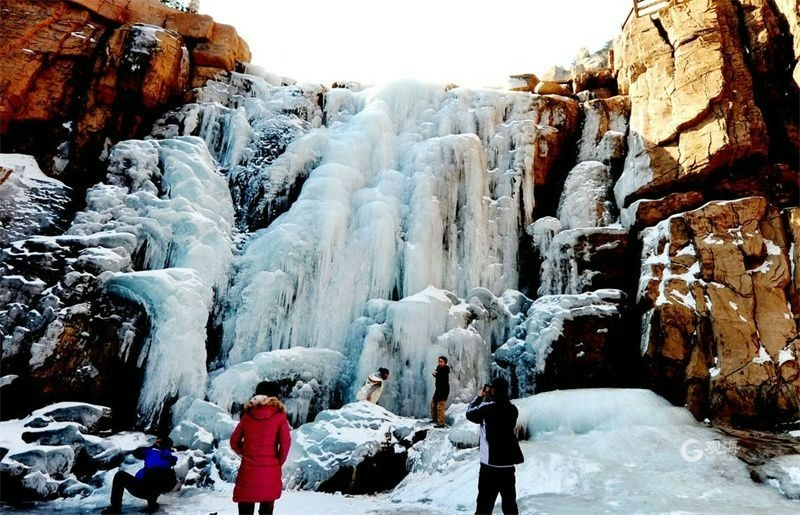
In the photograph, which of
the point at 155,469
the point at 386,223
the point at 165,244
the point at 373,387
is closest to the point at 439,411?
the point at 373,387

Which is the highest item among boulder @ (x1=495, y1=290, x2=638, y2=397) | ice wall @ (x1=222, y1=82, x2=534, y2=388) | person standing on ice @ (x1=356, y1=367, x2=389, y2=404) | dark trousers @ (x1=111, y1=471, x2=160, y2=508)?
ice wall @ (x1=222, y1=82, x2=534, y2=388)

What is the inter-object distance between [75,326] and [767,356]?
37.9ft

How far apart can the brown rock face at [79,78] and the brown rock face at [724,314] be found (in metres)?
12.4

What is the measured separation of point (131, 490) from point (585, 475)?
198 inches

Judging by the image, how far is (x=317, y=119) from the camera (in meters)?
14.4

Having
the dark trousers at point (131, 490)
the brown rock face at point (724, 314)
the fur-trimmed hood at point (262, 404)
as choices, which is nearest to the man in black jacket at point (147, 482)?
the dark trousers at point (131, 490)

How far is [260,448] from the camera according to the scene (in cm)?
344

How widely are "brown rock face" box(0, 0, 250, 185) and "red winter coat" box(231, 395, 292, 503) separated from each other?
10377 millimetres

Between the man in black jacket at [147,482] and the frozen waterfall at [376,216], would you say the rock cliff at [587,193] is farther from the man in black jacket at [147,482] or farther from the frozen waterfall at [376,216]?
the man in black jacket at [147,482]

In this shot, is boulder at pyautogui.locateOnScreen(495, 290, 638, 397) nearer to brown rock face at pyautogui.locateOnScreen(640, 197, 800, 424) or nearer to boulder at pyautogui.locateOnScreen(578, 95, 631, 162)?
brown rock face at pyautogui.locateOnScreen(640, 197, 800, 424)

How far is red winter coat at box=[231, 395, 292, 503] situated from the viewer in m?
3.36

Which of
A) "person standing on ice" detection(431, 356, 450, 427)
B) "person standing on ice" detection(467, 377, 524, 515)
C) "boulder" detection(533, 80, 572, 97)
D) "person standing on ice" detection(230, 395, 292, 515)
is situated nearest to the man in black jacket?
"person standing on ice" detection(230, 395, 292, 515)

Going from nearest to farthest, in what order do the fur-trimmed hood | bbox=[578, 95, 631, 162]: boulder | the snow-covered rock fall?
the fur-trimmed hood
the snow-covered rock
bbox=[578, 95, 631, 162]: boulder

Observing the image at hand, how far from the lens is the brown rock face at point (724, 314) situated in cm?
796
